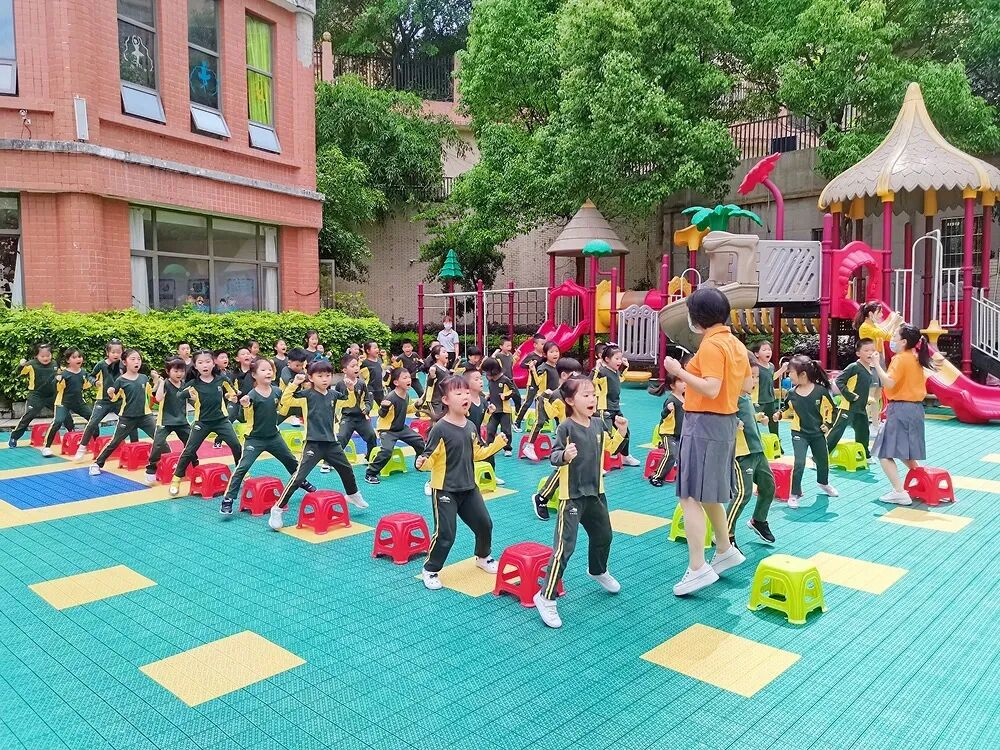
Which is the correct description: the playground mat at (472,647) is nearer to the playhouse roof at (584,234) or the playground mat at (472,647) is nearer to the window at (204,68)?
the window at (204,68)

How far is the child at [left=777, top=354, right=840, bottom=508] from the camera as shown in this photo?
714cm

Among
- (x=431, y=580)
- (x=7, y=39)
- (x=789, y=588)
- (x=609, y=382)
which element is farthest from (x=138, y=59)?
(x=789, y=588)

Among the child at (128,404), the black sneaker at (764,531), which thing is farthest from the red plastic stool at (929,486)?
the child at (128,404)

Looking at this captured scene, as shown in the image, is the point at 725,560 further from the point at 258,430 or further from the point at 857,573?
the point at 258,430

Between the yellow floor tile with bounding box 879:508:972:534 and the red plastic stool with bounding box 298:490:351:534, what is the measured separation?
15.4 ft

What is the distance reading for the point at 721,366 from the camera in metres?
4.91

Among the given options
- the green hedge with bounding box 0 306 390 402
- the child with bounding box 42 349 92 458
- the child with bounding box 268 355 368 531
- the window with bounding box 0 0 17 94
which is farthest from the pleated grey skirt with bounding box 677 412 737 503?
the window with bounding box 0 0 17 94

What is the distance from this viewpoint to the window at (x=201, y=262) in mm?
15548

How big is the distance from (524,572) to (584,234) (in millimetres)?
16216

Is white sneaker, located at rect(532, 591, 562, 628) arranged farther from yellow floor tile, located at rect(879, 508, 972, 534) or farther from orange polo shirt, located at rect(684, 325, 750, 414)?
yellow floor tile, located at rect(879, 508, 972, 534)

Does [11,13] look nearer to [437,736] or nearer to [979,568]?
[437,736]

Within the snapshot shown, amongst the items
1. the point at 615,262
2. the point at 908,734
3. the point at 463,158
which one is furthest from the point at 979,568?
the point at 463,158

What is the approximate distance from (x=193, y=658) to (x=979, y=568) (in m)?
5.25

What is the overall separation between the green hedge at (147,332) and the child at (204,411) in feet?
18.2
